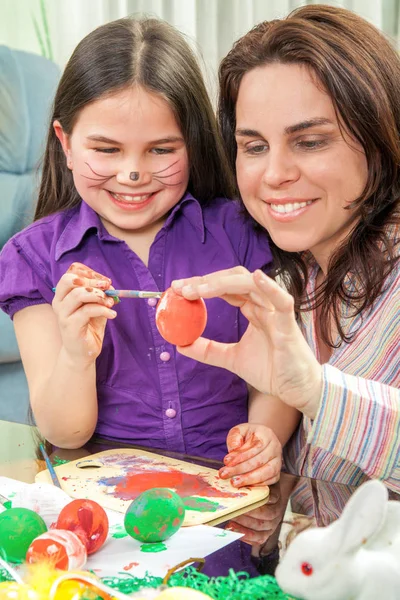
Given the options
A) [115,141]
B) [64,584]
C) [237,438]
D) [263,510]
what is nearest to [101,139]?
[115,141]

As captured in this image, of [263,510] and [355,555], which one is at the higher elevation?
[355,555]

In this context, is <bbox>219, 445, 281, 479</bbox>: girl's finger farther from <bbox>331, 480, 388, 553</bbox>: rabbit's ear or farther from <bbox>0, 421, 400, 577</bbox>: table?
<bbox>331, 480, 388, 553</bbox>: rabbit's ear

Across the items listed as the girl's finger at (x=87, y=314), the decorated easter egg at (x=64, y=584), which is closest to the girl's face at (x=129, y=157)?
the girl's finger at (x=87, y=314)

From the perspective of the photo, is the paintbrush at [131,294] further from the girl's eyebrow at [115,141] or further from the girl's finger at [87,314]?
the girl's eyebrow at [115,141]

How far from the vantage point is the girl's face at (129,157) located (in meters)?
1.18

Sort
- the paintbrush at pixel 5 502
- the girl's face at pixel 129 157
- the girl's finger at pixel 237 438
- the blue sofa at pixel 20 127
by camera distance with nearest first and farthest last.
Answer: the paintbrush at pixel 5 502, the girl's finger at pixel 237 438, the girl's face at pixel 129 157, the blue sofa at pixel 20 127


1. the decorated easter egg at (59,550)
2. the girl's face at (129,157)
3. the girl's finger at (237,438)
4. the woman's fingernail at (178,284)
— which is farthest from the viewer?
the girl's face at (129,157)

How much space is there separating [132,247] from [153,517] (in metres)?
0.62

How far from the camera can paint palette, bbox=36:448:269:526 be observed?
901 mm

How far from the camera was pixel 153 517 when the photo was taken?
0.79 m

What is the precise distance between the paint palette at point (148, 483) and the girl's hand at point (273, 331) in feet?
0.43

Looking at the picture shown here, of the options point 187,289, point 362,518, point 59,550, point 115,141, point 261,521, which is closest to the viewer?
point 362,518

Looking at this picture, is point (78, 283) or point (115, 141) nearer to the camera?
point (78, 283)

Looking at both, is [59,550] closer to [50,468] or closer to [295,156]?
[50,468]
